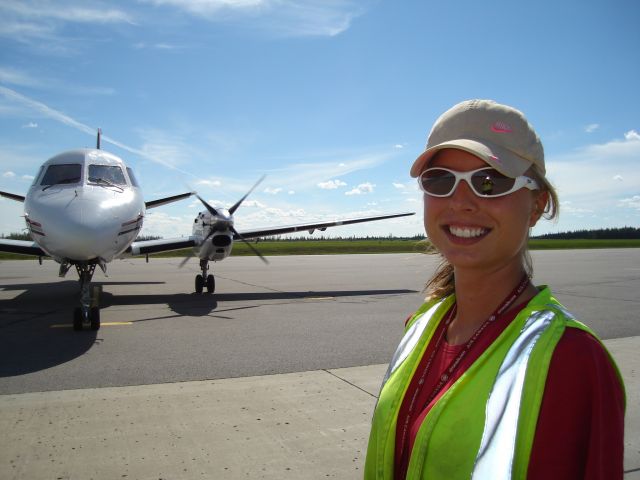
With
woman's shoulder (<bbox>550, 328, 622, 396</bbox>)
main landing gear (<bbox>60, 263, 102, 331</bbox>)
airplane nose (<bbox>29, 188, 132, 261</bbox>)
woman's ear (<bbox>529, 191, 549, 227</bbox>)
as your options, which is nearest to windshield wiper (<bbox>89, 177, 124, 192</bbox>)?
airplane nose (<bbox>29, 188, 132, 261</bbox>)

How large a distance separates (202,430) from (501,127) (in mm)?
3490

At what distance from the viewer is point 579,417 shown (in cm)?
108

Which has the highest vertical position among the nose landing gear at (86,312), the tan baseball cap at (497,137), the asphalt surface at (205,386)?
the tan baseball cap at (497,137)

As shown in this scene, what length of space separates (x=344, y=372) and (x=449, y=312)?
13.3 ft

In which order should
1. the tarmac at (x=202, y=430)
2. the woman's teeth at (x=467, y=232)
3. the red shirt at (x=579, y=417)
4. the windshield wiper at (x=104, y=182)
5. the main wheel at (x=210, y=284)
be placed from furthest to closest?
the main wheel at (x=210, y=284), the windshield wiper at (x=104, y=182), the tarmac at (x=202, y=430), the woman's teeth at (x=467, y=232), the red shirt at (x=579, y=417)

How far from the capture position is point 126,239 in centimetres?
934

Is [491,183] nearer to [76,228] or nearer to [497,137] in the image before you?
[497,137]

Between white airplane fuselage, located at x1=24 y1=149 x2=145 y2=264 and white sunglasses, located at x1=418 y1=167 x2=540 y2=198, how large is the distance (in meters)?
7.43

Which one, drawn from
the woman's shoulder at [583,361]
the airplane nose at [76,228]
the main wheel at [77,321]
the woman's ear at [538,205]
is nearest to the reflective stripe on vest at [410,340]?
the woman's ear at [538,205]

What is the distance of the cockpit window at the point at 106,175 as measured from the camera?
31.7 ft

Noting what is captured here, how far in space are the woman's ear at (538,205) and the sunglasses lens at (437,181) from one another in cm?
26

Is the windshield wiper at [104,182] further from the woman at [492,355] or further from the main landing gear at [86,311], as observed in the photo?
the woman at [492,355]

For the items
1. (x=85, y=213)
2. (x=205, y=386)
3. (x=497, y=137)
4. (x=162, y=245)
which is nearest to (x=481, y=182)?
(x=497, y=137)

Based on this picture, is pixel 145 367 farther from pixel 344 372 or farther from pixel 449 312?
pixel 449 312
